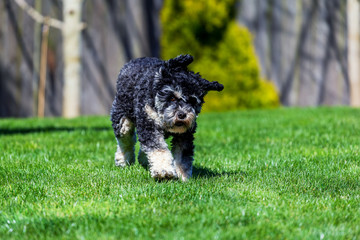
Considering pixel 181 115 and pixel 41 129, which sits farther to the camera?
pixel 41 129

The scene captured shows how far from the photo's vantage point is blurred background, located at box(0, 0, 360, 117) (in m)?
12.1

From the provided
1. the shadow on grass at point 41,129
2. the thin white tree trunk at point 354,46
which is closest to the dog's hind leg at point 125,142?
the shadow on grass at point 41,129

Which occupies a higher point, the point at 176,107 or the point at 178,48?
the point at 178,48

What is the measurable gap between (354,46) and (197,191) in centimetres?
1249

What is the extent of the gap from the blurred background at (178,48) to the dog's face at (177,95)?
7.47 metres

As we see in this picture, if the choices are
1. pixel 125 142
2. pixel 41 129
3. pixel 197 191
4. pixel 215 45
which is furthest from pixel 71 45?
pixel 197 191

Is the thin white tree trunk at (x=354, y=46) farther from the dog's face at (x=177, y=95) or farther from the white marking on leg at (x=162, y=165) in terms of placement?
the white marking on leg at (x=162, y=165)

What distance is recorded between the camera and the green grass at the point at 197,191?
346cm

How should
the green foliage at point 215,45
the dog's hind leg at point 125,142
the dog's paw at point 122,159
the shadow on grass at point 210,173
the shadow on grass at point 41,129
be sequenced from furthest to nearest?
1. the green foliage at point 215,45
2. the shadow on grass at point 41,129
3. the dog's paw at point 122,159
4. the dog's hind leg at point 125,142
5. the shadow on grass at point 210,173

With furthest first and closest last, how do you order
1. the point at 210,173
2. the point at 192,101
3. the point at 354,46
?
the point at 354,46 < the point at 210,173 < the point at 192,101

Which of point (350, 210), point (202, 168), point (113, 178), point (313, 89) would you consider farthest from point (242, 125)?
point (313, 89)

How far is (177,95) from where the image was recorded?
466cm

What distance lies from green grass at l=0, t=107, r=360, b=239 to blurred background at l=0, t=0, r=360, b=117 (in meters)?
4.85

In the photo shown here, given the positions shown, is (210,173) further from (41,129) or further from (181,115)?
(41,129)
